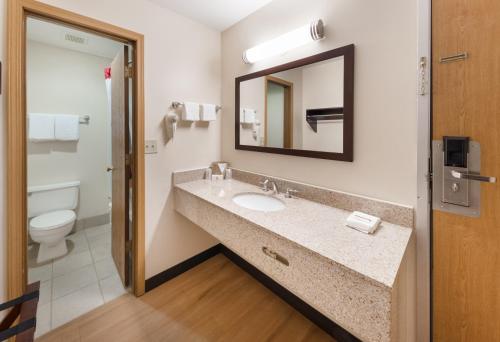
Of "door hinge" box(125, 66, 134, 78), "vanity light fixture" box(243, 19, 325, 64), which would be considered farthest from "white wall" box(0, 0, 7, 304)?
"vanity light fixture" box(243, 19, 325, 64)

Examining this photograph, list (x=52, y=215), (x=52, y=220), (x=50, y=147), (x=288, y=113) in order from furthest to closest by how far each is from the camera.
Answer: (x=50, y=147), (x=52, y=215), (x=52, y=220), (x=288, y=113)

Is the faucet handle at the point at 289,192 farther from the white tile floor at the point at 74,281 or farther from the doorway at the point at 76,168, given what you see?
the white tile floor at the point at 74,281

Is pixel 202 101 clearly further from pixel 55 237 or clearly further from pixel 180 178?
pixel 55 237

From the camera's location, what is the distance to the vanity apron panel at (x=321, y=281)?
2.39 ft

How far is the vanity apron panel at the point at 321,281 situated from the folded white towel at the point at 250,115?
0.89 metres

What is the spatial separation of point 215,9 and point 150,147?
1.21m

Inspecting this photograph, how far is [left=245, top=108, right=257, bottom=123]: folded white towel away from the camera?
1919mm

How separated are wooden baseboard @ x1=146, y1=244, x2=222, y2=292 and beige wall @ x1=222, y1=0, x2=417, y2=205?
1279 mm

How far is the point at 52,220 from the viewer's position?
2205 mm

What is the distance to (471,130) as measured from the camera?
0.97 metres

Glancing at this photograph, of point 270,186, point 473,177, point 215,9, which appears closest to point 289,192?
point 270,186

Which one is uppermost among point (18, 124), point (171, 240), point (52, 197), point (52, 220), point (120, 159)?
point (18, 124)

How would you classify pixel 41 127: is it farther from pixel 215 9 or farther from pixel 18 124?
pixel 215 9

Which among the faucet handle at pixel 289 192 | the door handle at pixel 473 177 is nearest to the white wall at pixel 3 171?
the faucet handle at pixel 289 192
